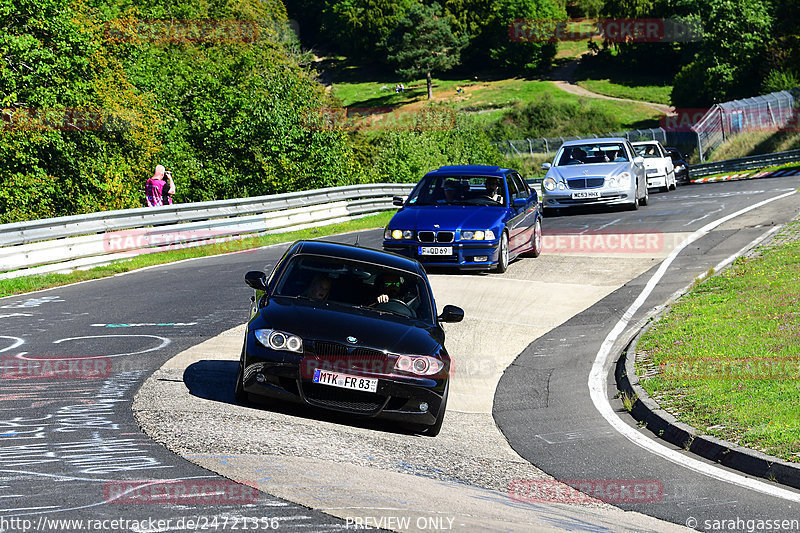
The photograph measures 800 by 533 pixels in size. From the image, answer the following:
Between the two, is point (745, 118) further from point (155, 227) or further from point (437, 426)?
point (437, 426)

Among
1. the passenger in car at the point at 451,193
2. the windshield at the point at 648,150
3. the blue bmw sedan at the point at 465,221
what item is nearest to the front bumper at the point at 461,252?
the blue bmw sedan at the point at 465,221

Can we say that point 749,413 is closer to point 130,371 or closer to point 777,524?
point 777,524

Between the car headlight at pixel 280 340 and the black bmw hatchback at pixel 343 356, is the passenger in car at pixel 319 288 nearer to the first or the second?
the black bmw hatchback at pixel 343 356

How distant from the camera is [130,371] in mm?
10031

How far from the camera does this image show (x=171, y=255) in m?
20.9

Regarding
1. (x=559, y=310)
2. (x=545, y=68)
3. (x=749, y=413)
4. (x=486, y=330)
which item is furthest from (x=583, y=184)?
(x=545, y=68)

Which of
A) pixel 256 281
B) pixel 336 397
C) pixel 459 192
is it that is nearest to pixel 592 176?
pixel 459 192

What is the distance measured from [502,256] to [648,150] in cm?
1841

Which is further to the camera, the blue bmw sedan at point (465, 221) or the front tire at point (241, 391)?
the blue bmw sedan at point (465, 221)

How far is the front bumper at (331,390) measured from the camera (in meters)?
8.11

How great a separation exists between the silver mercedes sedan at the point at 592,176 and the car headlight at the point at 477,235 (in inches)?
306

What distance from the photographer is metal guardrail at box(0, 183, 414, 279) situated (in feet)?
57.7

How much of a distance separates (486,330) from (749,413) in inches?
207

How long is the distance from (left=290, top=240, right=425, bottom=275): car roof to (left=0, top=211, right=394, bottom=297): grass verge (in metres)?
7.94
